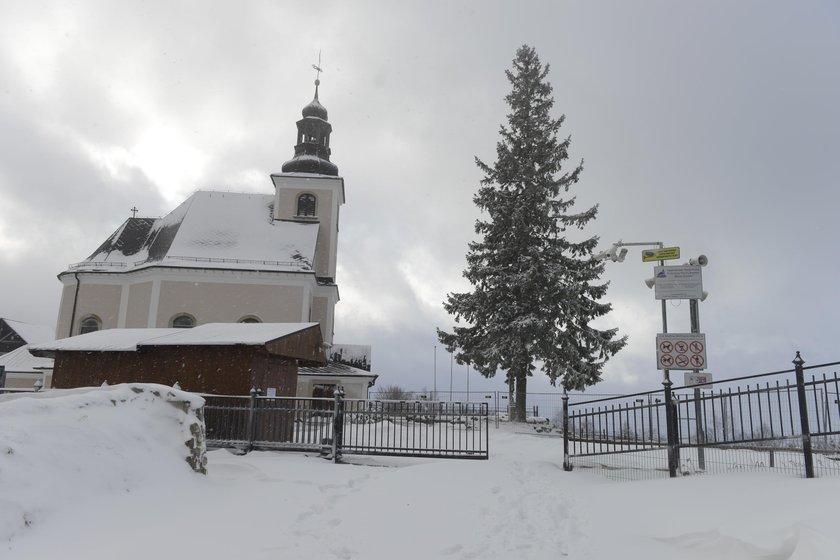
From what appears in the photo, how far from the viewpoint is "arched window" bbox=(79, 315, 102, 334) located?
31.9 m

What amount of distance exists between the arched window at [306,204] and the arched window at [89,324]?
13.6 metres

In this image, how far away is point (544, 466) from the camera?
11500mm

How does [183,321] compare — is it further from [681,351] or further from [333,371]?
[681,351]

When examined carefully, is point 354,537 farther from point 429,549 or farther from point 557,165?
point 557,165

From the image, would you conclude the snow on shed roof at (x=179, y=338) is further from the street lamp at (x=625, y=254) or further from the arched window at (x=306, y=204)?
the arched window at (x=306, y=204)

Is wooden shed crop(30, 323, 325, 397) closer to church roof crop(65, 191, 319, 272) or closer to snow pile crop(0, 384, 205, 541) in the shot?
snow pile crop(0, 384, 205, 541)

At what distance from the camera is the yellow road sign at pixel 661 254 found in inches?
477

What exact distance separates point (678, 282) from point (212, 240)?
90.2ft

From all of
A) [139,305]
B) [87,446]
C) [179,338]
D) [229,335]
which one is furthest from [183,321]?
[87,446]

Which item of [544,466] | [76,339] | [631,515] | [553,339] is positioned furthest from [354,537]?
[553,339]

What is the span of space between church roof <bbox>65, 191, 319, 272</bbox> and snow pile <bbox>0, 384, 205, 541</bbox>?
2337cm

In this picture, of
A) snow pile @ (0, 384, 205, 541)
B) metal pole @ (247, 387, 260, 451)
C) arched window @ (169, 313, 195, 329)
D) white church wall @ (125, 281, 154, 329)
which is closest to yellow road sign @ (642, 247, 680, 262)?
metal pole @ (247, 387, 260, 451)

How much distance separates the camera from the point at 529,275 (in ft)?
77.3

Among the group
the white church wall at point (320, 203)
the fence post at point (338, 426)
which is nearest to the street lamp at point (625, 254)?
the fence post at point (338, 426)
